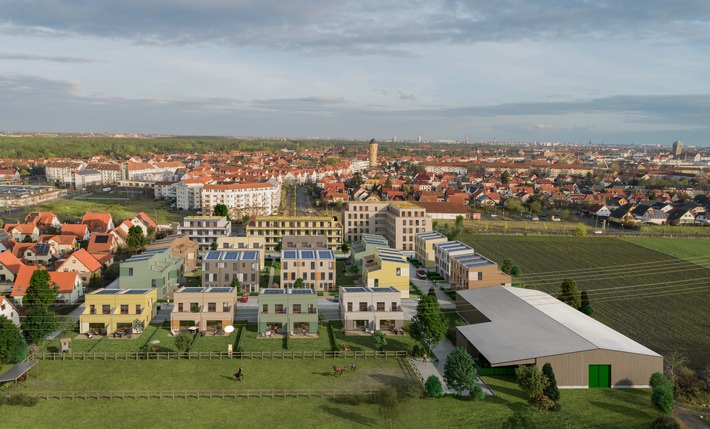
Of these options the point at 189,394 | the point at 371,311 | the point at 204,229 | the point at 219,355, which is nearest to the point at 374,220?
the point at 204,229

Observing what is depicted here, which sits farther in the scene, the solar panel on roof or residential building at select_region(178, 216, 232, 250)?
residential building at select_region(178, 216, 232, 250)

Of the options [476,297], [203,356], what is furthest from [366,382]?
[476,297]

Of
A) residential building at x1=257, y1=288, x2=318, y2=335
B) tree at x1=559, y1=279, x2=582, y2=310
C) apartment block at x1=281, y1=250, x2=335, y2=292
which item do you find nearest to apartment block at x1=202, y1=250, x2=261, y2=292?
apartment block at x1=281, y1=250, x2=335, y2=292

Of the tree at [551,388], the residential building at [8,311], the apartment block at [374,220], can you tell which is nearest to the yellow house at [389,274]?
the tree at [551,388]

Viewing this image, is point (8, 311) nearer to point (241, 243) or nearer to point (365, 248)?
point (241, 243)

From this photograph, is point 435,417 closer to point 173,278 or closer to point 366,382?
point 366,382

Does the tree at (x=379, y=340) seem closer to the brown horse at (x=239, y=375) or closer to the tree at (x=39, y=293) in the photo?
the brown horse at (x=239, y=375)

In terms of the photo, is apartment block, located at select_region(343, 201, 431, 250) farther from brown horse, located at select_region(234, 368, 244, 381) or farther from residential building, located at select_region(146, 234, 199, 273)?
brown horse, located at select_region(234, 368, 244, 381)

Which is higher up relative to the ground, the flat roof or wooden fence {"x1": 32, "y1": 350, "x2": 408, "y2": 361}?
the flat roof
